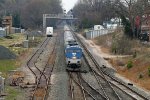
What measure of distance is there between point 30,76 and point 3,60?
34.4ft

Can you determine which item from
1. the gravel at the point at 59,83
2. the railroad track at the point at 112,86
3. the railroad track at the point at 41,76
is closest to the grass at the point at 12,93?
the railroad track at the point at 41,76

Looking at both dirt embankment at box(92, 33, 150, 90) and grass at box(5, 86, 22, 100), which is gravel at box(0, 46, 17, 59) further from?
grass at box(5, 86, 22, 100)

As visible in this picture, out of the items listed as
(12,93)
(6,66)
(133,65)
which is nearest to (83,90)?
(12,93)

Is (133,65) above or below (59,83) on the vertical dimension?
above

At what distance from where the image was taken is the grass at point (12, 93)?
2448cm

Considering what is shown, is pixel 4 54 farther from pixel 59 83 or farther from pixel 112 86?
pixel 112 86

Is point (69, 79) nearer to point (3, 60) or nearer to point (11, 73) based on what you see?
point (11, 73)

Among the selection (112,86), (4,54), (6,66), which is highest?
(4,54)

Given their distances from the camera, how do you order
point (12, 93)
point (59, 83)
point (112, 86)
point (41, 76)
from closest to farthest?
point (12, 93) < point (112, 86) < point (59, 83) < point (41, 76)

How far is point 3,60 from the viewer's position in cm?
4359

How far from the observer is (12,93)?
2577 centimetres

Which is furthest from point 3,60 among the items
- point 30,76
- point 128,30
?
point 128,30

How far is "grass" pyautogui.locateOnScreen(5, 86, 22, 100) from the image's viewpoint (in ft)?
80.3

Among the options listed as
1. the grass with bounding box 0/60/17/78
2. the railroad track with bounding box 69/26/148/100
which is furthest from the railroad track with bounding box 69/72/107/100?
the grass with bounding box 0/60/17/78
